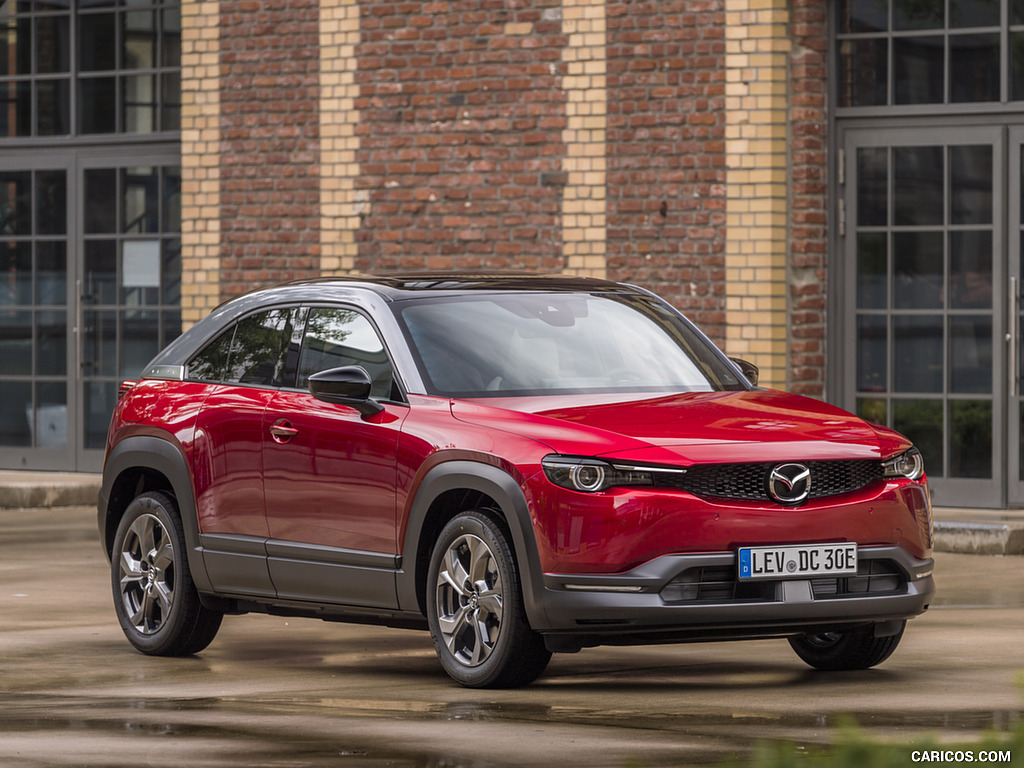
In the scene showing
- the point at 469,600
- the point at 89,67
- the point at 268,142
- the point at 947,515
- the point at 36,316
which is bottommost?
the point at 947,515

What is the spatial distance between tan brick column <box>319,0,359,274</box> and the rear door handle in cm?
775

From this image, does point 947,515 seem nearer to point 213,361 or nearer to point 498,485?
point 213,361

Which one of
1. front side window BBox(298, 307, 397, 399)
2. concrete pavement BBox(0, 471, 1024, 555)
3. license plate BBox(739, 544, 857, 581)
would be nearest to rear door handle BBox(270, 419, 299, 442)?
front side window BBox(298, 307, 397, 399)

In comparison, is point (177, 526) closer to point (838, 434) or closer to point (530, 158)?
point (838, 434)

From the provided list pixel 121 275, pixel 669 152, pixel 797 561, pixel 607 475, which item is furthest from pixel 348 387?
pixel 121 275

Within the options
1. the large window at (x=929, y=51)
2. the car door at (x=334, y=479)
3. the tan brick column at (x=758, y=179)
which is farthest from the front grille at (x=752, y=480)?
the large window at (x=929, y=51)

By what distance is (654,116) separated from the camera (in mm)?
14461

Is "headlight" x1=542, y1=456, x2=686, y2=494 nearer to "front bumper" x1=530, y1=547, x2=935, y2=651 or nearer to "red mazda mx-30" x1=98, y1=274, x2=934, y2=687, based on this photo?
"red mazda mx-30" x1=98, y1=274, x2=934, y2=687

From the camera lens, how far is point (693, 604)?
6.87 m

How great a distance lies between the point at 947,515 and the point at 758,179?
8.88 ft

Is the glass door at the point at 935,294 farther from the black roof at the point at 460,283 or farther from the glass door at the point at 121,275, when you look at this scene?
the glass door at the point at 121,275

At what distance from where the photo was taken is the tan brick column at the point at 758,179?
14.1 m

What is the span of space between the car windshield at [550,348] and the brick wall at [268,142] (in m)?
7.86

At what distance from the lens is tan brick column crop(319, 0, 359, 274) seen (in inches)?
617
